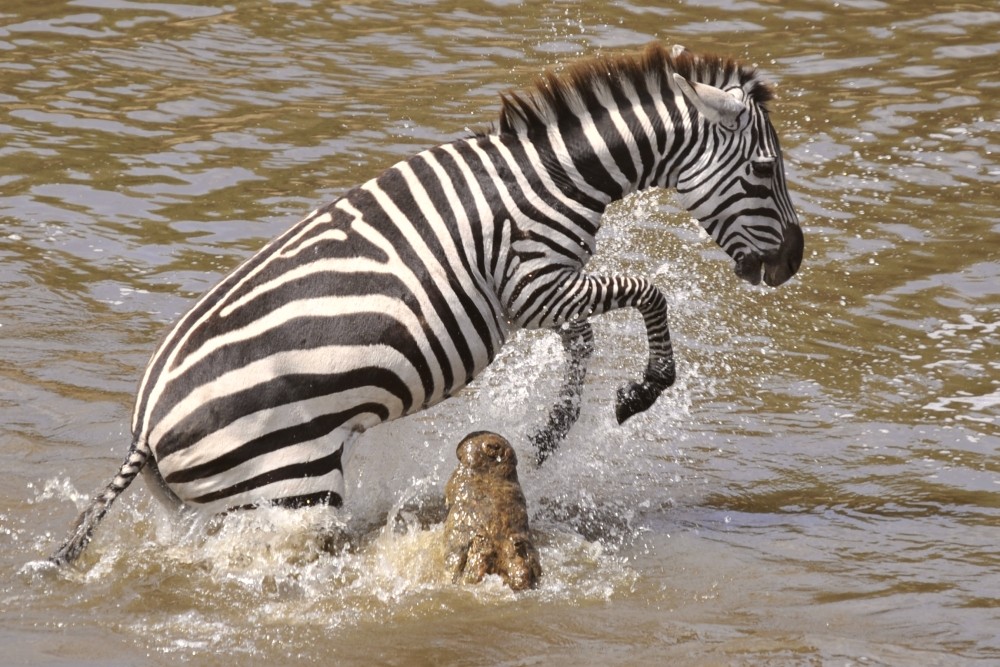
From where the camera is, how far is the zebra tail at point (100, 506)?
598cm

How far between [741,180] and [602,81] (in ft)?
3.01

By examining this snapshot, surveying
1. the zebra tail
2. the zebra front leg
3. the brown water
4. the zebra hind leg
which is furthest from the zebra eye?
the zebra tail

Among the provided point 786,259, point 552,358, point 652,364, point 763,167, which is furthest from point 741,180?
point 552,358

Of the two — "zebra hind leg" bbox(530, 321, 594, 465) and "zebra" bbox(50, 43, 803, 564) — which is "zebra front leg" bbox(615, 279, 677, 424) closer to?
"zebra" bbox(50, 43, 803, 564)

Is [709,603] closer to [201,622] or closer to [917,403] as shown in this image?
[201,622]

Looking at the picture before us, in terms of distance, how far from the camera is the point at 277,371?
6027 millimetres

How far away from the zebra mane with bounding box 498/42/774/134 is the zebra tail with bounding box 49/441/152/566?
248 centimetres

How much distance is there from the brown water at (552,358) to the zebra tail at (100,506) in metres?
0.12

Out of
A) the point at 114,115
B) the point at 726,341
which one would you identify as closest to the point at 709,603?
the point at 726,341

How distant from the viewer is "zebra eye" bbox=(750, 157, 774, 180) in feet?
23.1

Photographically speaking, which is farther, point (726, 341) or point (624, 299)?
point (726, 341)

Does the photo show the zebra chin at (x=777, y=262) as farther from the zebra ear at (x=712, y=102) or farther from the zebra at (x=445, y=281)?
the zebra ear at (x=712, y=102)

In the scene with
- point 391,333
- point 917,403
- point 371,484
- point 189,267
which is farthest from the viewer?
point 189,267

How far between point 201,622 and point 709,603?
7.46 ft
